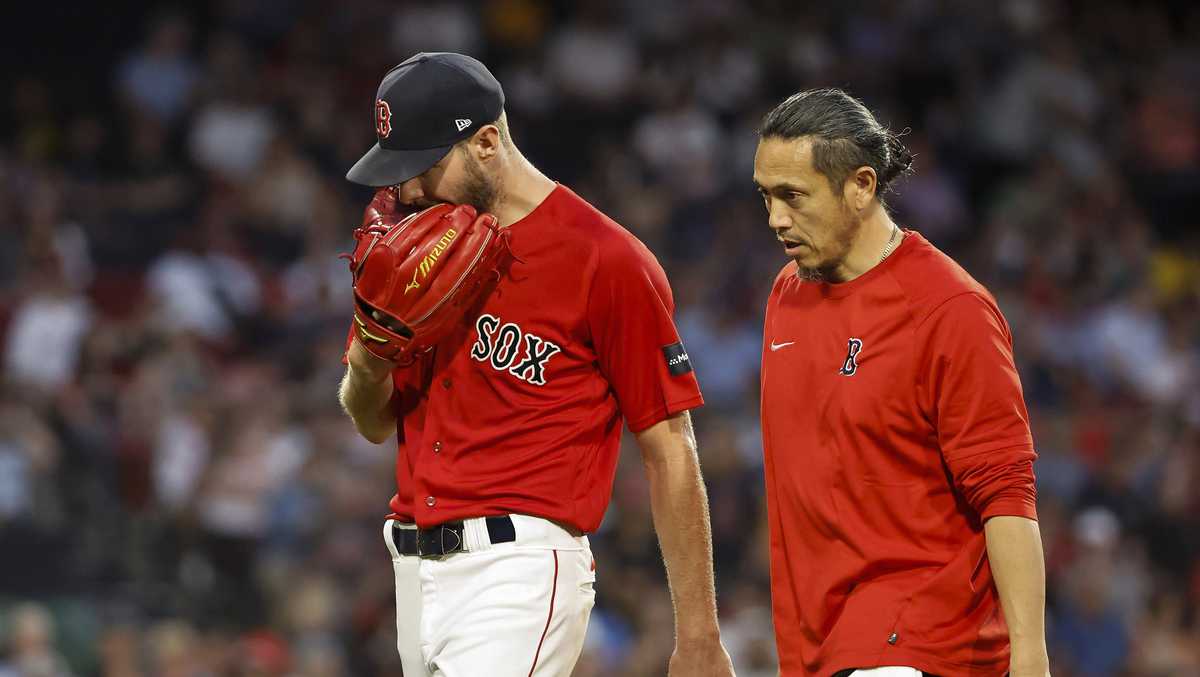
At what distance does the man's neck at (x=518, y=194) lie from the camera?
3.72 meters

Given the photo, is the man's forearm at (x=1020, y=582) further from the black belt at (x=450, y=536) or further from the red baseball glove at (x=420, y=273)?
the red baseball glove at (x=420, y=273)

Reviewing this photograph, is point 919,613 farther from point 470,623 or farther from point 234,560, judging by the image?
point 234,560

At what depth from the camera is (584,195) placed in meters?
11.3

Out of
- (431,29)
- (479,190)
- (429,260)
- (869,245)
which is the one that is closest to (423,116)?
(479,190)

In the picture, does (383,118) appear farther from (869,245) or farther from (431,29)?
(431,29)

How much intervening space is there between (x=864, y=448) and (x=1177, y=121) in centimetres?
1033

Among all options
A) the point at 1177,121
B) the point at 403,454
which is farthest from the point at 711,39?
the point at 403,454

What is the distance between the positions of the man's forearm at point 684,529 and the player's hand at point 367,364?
63cm

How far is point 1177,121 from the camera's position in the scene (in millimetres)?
12602

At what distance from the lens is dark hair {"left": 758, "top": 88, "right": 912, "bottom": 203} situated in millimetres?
3332

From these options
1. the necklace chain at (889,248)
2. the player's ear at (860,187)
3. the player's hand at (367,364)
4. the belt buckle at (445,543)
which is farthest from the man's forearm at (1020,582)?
the player's hand at (367,364)

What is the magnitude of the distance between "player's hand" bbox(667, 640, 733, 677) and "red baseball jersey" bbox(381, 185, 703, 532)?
Result: 35cm

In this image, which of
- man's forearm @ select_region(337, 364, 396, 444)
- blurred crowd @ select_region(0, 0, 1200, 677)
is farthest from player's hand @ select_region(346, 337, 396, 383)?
blurred crowd @ select_region(0, 0, 1200, 677)

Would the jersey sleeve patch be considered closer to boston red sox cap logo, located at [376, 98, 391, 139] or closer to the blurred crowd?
boston red sox cap logo, located at [376, 98, 391, 139]
